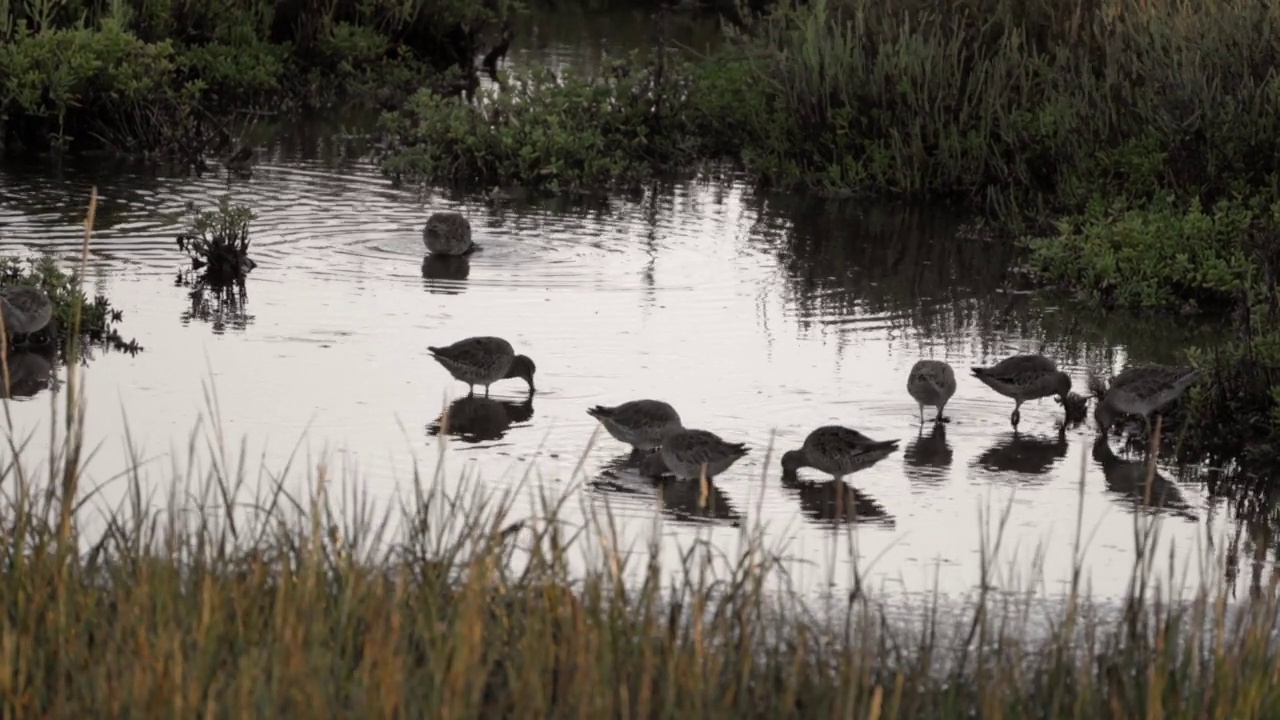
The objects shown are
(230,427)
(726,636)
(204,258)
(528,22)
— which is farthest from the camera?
(528,22)

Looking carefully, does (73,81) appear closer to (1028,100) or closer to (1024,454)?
(1028,100)

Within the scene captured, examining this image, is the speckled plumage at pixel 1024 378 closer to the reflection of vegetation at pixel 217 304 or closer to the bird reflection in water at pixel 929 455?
the bird reflection in water at pixel 929 455

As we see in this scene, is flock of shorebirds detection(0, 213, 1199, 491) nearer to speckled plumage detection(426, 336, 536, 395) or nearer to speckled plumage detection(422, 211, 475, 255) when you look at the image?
speckled plumage detection(426, 336, 536, 395)

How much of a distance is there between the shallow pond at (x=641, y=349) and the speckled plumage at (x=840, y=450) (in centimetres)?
15

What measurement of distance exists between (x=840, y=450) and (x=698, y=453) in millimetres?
659

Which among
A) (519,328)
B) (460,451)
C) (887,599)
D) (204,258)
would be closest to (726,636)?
(887,599)

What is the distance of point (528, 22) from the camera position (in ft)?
97.6

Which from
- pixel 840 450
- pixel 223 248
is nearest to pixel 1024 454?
pixel 840 450

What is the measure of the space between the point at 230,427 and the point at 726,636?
466 cm

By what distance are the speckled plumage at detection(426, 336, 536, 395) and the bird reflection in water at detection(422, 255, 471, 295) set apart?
8.53 ft

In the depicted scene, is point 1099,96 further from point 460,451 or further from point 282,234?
point 460,451

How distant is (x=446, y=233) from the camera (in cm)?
1391

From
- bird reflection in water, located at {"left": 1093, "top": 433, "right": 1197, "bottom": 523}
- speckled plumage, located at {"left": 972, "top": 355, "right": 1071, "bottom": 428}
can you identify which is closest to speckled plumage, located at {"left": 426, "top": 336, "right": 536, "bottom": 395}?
speckled plumage, located at {"left": 972, "top": 355, "right": 1071, "bottom": 428}

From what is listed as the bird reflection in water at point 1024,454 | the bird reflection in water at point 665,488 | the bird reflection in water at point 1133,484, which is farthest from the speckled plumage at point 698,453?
the bird reflection in water at point 1133,484
